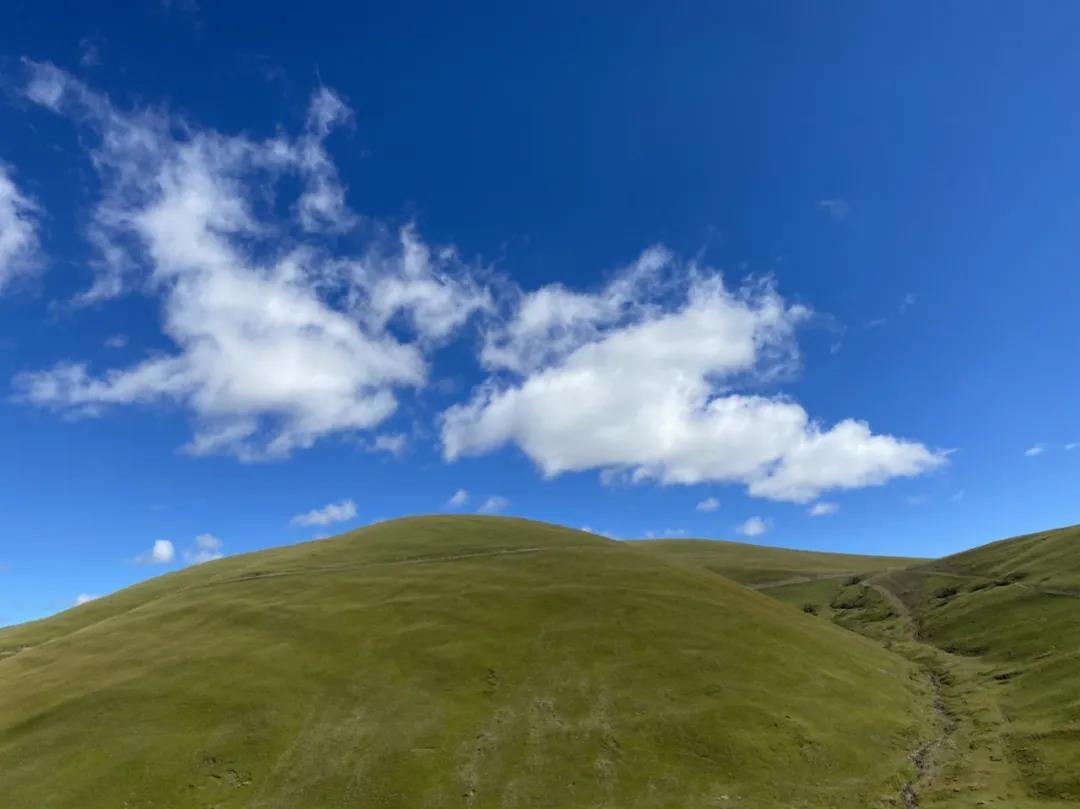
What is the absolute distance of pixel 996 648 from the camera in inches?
3147

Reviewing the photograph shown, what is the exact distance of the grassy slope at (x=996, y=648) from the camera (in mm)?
47719

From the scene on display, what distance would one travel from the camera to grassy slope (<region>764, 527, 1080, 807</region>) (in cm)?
4772

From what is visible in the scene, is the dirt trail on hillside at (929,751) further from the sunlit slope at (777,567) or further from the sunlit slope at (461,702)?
the sunlit slope at (777,567)

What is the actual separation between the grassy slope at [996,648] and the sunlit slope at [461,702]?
4953 millimetres

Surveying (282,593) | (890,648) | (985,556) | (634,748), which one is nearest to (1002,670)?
(890,648)

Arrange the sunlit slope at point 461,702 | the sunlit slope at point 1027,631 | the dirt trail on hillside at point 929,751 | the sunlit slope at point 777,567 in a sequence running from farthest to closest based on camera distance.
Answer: the sunlit slope at point 777,567
the sunlit slope at point 461,702
the sunlit slope at point 1027,631
the dirt trail on hillside at point 929,751

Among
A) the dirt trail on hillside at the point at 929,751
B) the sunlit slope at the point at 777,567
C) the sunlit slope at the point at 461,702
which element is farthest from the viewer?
the sunlit slope at the point at 777,567

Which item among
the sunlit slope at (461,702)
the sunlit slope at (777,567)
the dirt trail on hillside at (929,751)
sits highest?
the sunlit slope at (777,567)

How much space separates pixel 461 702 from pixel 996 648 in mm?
66404

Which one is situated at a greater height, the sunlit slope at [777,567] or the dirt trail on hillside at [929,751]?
the sunlit slope at [777,567]

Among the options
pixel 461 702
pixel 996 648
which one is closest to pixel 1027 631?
pixel 996 648

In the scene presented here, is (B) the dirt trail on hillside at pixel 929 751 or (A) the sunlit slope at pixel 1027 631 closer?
(B) the dirt trail on hillside at pixel 929 751

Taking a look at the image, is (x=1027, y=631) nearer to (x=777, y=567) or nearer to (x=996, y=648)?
(x=996, y=648)

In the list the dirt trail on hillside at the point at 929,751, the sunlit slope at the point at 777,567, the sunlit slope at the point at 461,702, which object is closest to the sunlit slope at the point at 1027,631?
the dirt trail on hillside at the point at 929,751
